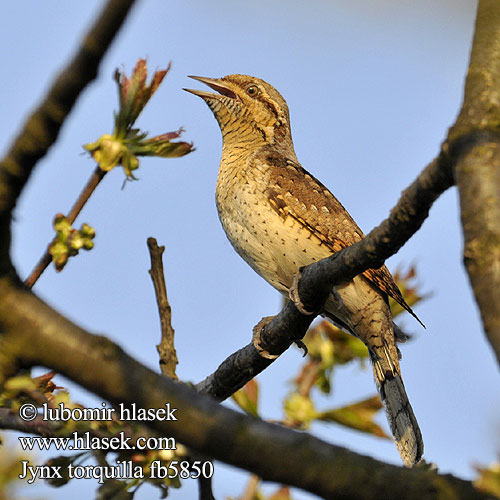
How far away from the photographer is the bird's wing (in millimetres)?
4938

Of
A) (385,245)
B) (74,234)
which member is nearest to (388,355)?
(385,245)

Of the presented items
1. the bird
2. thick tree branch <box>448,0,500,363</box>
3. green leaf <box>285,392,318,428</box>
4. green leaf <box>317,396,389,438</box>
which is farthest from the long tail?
thick tree branch <box>448,0,500,363</box>

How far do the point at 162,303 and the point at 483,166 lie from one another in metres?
2.02

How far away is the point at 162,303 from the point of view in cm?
346

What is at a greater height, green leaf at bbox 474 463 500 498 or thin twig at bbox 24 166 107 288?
thin twig at bbox 24 166 107 288

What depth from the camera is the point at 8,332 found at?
1461 millimetres

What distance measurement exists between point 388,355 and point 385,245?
9.37ft

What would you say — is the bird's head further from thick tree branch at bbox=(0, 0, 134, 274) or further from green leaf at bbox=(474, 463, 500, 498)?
green leaf at bbox=(474, 463, 500, 498)

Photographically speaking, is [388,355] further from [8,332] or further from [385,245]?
[8,332]

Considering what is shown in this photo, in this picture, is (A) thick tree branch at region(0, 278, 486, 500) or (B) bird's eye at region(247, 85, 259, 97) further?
(B) bird's eye at region(247, 85, 259, 97)

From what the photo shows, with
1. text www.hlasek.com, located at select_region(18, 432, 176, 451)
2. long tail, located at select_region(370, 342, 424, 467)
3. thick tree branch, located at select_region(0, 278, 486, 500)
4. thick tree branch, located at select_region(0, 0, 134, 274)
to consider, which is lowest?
thick tree branch, located at select_region(0, 278, 486, 500)

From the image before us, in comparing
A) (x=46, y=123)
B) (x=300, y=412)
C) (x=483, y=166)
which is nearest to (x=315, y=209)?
(x=300, y=412)

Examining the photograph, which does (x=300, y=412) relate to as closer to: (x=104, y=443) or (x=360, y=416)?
(x=360, y=416)

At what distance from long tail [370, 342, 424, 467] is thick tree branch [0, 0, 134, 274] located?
3640 mm
